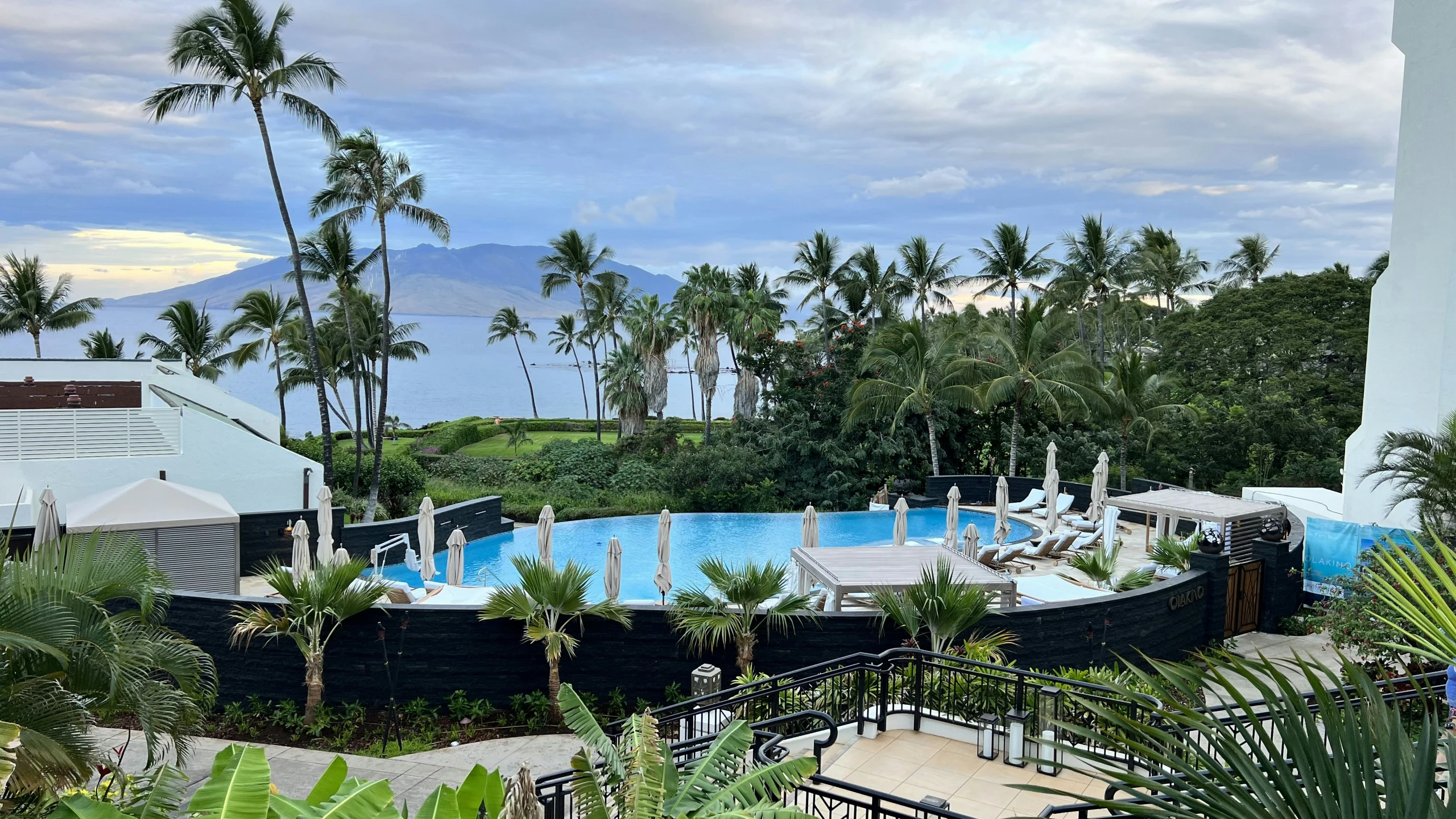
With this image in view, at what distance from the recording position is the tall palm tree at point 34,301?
36750 mm

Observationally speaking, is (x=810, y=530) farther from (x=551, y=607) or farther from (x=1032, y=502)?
(x=1032, y=502)

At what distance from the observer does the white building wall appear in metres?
17.2

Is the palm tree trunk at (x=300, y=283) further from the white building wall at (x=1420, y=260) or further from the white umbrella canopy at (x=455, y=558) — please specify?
the white building wall at (x=1420, y=260)

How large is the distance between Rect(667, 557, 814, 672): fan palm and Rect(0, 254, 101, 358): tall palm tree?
3664 centimetres

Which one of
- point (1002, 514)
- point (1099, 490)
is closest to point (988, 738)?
point (1002, 514)

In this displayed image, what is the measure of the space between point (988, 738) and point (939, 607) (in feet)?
7.14

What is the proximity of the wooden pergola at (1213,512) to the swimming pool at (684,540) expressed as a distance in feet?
12.2

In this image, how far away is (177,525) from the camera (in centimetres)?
1546

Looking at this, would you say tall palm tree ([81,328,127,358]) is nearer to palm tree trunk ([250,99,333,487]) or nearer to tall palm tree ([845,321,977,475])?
palm tree trunk ([250,99,333,487])

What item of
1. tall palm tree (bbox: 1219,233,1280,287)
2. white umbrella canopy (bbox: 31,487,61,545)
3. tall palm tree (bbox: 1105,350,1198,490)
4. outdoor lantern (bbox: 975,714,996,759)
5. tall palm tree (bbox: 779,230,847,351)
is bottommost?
outdoor lantern (bbox: 975,714,996,759)

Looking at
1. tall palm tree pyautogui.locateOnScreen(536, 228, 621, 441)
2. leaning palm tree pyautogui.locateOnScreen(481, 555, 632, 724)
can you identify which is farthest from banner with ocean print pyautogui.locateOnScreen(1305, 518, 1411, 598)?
tall palm tree pyautogui.locateOnScreen(536, 228, 621, 441)

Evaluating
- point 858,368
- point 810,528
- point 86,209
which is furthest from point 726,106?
point 86,209

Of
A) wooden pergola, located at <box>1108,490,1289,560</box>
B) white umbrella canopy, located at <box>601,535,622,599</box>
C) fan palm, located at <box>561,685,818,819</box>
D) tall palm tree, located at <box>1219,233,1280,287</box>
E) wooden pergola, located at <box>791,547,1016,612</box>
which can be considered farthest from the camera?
tall palm tree, located at <box>1219,233,1280,287</box>

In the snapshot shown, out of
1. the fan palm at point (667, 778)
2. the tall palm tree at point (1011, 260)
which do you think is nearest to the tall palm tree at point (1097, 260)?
the tall palm tree at point (1011, 260)
